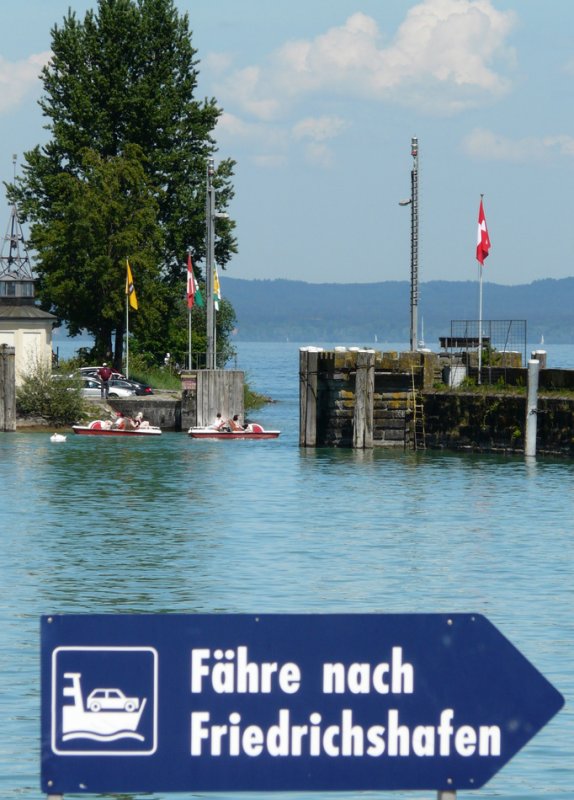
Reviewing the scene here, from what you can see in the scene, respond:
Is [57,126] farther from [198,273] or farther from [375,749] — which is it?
[375,749]

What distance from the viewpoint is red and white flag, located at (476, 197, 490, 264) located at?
5522 cm

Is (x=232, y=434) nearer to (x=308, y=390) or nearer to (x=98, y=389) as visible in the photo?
(x=308, y=390)

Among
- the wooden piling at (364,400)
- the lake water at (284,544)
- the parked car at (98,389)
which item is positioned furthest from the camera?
the parked car at (98,389)

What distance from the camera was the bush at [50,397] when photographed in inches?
2514

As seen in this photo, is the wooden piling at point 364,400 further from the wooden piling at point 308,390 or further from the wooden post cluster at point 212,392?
the wooden post cluster at point 212,392

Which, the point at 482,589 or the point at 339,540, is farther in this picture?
the point at 339,540

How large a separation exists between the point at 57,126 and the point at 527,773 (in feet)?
230

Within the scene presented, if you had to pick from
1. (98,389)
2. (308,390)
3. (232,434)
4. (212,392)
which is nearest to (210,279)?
(212,392)

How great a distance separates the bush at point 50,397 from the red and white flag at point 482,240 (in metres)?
18.7

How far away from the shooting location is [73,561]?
28453 millimetres

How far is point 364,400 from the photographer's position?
53531 millimetres

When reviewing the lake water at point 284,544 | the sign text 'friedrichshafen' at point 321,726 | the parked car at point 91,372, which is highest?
the sign text 'friedrichshafen' at point 321,726

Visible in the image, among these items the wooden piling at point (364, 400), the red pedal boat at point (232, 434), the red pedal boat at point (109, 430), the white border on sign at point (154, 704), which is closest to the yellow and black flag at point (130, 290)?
the red pedal boat at point (109, 430)

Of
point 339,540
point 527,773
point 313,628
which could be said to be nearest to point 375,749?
point 313,628
